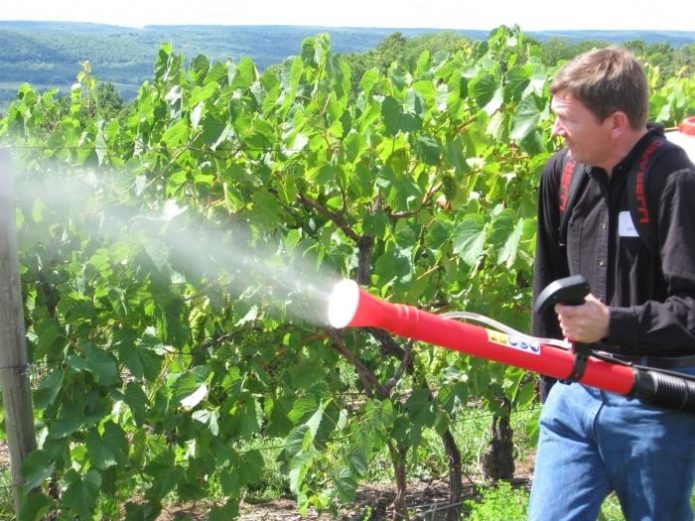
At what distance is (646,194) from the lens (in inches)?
80.2

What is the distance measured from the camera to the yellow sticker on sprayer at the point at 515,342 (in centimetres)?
194

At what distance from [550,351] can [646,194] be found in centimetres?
36

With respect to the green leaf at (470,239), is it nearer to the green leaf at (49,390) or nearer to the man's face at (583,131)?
the man's face at (583,131)

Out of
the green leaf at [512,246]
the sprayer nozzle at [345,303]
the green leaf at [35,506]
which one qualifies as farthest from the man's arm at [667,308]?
the green leaf at [35,506]

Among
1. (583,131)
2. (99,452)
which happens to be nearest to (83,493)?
(99,452)

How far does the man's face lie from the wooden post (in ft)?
5.72

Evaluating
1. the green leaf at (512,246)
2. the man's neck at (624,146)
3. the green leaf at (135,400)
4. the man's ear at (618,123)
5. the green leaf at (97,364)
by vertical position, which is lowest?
the green leaf at (135,400)

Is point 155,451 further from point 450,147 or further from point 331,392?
point 450,147

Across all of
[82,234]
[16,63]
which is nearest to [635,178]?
[82,234]

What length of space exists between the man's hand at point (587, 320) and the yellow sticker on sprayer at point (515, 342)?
7 centimetres

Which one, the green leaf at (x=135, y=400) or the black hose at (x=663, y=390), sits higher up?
the black hose at (x=663, y=390)

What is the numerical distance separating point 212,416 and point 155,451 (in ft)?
0.99

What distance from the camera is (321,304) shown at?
3.06 metres

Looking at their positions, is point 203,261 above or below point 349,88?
below
